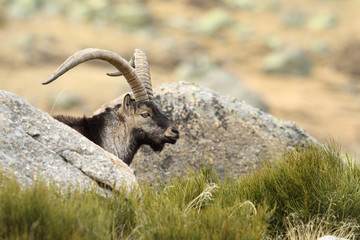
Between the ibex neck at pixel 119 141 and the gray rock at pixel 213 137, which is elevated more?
the gray rock at pixel 213 137

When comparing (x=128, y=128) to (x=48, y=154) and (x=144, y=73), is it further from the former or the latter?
(x=48, y=154)

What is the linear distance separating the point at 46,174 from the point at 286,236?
2.29 meters

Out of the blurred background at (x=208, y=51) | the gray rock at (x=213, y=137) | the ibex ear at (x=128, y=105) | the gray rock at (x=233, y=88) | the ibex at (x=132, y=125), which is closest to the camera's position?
the ibex at (x=132, y=125)

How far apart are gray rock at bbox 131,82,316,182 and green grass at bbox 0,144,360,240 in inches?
40.1

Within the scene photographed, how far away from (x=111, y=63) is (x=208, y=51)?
24445 mm

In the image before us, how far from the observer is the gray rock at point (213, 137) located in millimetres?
7199

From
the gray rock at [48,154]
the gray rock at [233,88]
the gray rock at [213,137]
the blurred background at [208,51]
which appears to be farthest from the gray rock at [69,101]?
the gray rock at [48,154]

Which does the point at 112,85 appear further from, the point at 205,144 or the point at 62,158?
the point at 62,158

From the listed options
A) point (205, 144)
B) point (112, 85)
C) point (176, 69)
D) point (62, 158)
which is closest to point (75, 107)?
point (112, 85)

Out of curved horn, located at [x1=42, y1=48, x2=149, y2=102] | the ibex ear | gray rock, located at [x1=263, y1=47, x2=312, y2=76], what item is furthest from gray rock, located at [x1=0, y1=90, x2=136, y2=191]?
gray rock, located at [x1=263, y1=47, x2=312, y2=76]

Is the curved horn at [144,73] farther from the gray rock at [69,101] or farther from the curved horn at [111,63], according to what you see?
the gray rock at [69,101]

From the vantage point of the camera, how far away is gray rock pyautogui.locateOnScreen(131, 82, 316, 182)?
23.6 ft

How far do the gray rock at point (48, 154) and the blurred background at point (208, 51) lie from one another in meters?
12.8

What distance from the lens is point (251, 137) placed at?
7375 millimetres
